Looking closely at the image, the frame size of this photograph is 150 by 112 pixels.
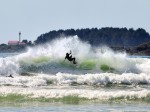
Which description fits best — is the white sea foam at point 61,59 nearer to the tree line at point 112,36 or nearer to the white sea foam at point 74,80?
the white sea foam at point 74,80

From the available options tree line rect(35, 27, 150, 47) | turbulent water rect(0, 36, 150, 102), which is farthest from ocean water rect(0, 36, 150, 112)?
tree line rect(35, 27, 150, 47)

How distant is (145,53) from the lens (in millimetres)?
A: 152125

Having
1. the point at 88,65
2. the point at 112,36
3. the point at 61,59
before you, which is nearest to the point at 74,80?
the point at 88,65

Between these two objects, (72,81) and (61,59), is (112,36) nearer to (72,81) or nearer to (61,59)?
(61,59)

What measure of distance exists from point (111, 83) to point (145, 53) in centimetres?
12120

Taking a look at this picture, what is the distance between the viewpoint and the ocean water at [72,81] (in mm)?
22125

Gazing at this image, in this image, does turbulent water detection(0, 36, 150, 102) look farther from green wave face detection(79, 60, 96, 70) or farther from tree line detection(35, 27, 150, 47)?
tree line detection(35, 27, 150, 47)

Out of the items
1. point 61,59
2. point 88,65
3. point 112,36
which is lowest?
point 88,65

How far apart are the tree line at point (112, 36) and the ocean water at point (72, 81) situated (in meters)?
139

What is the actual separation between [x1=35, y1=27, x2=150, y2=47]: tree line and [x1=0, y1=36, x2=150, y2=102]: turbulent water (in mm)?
138726

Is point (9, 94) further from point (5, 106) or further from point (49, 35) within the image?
point (49, 35)

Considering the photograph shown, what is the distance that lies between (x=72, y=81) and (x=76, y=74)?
14.4ft

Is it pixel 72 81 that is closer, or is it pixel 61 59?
pixel 72 81

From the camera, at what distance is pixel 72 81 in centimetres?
3152
